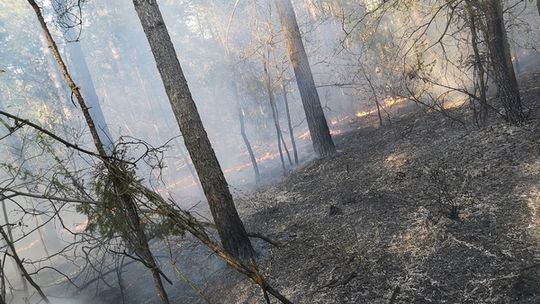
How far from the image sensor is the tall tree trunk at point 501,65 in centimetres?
720

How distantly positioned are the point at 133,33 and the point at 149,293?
1449 inches

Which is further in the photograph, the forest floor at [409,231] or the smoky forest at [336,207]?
the forest floor at [409,231]

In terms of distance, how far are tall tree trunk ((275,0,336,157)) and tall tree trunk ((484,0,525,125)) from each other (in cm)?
492

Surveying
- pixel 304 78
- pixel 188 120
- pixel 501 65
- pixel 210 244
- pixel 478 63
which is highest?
pixel 304 78

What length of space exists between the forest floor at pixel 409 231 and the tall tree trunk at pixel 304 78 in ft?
6.83

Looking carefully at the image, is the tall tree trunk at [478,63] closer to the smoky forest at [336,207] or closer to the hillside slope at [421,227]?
the smoky forest at [336,207]

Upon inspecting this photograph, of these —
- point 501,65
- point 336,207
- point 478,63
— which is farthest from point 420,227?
point 501,65

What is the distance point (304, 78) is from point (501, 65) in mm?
5287

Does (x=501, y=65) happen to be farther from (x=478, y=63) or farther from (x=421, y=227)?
(x=421, y=227)

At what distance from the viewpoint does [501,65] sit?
24.5 ft

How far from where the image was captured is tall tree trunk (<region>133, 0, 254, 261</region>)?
231 inches

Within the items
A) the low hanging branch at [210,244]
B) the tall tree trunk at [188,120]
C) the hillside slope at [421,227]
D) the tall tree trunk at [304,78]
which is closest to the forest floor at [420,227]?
the hillside slope at [421,227]

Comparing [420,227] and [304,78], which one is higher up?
[304,78]

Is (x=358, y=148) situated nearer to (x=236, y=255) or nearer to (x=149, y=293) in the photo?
(x=236, y=255)
